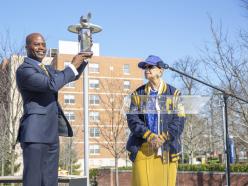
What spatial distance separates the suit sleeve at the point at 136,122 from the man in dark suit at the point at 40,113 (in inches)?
30.0

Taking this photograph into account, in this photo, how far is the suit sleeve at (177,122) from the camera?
12.7ft

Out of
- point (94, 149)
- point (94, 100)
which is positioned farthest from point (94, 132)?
point (94, 100)

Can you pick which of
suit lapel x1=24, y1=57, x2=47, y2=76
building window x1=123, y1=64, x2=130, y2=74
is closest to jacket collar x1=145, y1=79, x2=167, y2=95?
suit lapel x1=24, y1=57, x2=47, y2=76

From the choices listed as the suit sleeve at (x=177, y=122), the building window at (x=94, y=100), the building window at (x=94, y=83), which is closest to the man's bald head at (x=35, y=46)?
the suit sleeve at (x=177, y=122)

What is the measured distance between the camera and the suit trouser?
10.3ft

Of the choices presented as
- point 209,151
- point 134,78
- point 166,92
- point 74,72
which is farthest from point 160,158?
point 134,78

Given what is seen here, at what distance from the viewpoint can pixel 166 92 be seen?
13.4ft

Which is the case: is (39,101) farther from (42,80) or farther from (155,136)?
(155,136)

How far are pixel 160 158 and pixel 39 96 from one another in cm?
134

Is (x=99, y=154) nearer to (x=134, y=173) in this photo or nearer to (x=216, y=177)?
(x=216, y=177)

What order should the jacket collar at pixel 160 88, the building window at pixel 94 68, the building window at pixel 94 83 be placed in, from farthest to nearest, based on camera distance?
the building window at pixel 94 68 < the building window at pixel 94 83 < the jacket collar at pixel 160 88

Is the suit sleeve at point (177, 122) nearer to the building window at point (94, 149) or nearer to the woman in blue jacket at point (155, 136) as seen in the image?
the woman in blue jacket at point (155, 136)

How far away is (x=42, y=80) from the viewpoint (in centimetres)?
315

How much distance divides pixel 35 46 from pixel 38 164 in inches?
37.2
